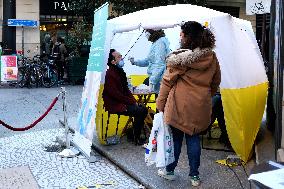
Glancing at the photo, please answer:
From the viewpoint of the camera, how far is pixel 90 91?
6719 mm

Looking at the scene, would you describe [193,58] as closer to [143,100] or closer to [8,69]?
[143,100]

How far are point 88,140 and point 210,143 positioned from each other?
200cm

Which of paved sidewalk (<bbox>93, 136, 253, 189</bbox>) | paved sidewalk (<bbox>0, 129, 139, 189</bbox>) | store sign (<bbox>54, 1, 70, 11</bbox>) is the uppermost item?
store sign (<bbox>54, 1, 70, 11</bbox>)

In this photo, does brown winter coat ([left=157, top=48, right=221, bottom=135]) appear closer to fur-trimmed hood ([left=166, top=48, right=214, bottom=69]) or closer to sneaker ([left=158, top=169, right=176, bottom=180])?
fur-trimmed hood ([left=166, top=48, right=214, bottom=69])

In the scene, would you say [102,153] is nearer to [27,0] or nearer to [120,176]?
[120,176]

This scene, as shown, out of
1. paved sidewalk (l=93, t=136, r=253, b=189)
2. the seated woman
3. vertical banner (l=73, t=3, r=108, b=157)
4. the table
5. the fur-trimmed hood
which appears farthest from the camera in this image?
the table

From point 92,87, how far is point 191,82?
217 centimetres

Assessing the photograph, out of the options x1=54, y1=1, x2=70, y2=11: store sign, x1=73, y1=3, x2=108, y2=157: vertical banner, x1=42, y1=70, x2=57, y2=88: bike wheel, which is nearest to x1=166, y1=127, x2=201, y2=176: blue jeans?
x1=73, y1=3, x2=108, y2=157: vertical banner

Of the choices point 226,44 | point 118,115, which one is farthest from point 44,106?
point 226,44

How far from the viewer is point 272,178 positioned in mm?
2266

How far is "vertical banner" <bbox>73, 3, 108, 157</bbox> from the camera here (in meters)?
6.33

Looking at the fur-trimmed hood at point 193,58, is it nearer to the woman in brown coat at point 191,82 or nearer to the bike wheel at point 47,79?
the woman in brown coat at point 191,82

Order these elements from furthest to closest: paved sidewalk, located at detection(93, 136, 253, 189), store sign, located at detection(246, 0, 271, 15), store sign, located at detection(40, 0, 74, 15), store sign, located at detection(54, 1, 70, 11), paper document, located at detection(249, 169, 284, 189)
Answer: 1. store sign, located at detection(54, 1, 70, 11)
2. store sign, located at detection(40, 0, 74, 15)
3. store sign, located at detection(246, 0, 271, 15)
4. paved sidewalk, located at detection(93, 136, 253, 189)
5. paper document, located at detection(249, 169, 284, 189)

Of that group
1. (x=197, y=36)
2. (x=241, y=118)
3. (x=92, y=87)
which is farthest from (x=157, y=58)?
(x=197, y=36)
